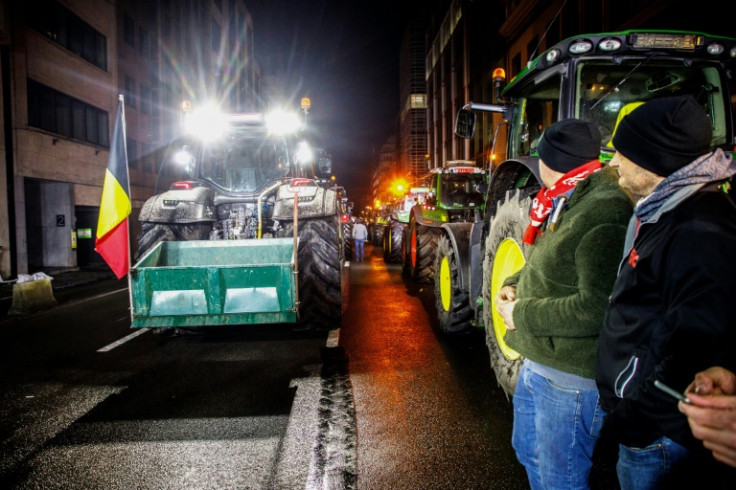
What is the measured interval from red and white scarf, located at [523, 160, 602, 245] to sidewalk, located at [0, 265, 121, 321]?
31.4 feet

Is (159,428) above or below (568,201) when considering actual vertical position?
below

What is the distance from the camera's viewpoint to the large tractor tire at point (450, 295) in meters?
5.62

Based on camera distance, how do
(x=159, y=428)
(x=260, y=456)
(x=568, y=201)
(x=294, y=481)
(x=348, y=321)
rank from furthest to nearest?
(x=348, y=321) < (x=159, y=428) < (x=260, y=456) < (x=294, y=481) < (x=568, y=201)

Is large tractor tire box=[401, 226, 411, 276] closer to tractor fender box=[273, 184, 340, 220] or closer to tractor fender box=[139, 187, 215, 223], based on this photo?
tractor fender box=[273, 184, 340, 220]

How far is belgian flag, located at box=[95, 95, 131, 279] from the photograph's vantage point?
5.36 metres

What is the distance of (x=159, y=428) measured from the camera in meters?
3.72

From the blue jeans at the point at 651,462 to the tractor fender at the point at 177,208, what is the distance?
20.1 feet

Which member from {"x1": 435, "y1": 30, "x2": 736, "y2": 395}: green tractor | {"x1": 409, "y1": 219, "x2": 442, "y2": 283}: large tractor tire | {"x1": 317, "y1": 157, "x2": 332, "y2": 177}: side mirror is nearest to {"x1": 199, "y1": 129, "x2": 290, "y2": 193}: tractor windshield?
{"x1": 317, "y1": 157, "x2": 332, "y2": 177}: side mirror

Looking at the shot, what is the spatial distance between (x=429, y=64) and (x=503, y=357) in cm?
5322

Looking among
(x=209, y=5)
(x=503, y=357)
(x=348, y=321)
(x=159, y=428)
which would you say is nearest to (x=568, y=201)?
(x=503, y=357)

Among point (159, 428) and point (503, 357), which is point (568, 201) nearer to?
point (503, 357)

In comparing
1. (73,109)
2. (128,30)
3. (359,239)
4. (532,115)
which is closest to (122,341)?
(532,115)

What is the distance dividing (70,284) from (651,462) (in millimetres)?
14736

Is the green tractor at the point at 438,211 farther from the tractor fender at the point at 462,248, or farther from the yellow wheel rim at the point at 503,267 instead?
the yellow wheel rim at the point at 503,267
